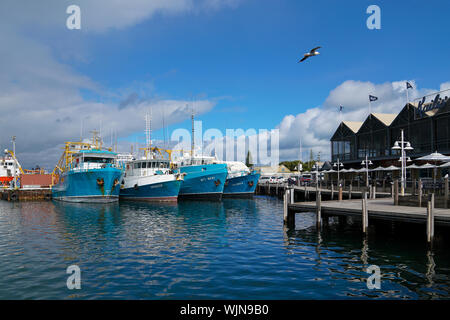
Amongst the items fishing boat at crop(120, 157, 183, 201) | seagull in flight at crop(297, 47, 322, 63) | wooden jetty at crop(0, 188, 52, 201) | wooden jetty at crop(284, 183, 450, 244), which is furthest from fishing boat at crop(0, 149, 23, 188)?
seagull in flight at crop(297, 47, 322, 63)

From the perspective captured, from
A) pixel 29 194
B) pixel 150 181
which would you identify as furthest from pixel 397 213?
pixel 29 194

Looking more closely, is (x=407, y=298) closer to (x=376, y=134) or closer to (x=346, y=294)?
(x=346, y=294)

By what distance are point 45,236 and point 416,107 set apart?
137 feet

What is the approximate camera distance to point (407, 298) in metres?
9.52

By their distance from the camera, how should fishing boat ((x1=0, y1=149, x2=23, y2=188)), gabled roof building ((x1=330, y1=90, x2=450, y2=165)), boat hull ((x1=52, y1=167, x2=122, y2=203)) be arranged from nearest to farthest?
→ gabled roof building ((x1=330, y1=90, x2=450, y2=165)) < boat hull ((x1=52, y1=167, x2=122, y2=203)) < fishing boat ((x1=0, y1=149, x2=23, y2=188))

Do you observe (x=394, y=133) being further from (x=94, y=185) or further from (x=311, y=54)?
(x=94, y=185)

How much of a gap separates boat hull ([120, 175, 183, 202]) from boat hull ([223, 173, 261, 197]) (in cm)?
963

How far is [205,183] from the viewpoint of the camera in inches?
1725

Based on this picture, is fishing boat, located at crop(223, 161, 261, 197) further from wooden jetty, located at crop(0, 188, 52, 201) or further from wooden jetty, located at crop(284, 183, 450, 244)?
wooden jetty, located at crop(0, 188, 52, 201)

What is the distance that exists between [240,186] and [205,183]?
819 cm

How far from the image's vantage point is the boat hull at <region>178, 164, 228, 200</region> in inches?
1718

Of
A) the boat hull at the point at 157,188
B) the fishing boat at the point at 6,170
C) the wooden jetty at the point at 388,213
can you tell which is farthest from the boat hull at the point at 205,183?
the fishing boat at the point at 6,170

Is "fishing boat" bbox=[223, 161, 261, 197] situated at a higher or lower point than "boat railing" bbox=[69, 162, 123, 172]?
lower
